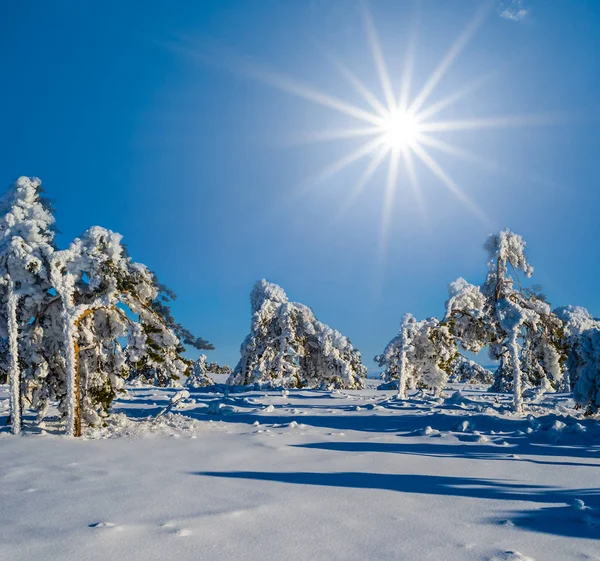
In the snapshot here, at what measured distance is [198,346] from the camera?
1179 centimetres

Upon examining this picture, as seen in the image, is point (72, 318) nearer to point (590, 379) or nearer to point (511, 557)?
point (511, 557)

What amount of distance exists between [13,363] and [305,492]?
312 inches

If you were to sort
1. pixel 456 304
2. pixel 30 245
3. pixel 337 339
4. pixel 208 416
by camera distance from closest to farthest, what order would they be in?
pixel 30 245, pixel 208 416, pixel 456 304, pixel 337 339

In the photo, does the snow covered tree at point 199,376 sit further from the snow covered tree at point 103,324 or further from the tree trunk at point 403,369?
Answer: the snow covered tree at point 103,324

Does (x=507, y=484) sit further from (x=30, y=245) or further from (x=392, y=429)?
(x=30, y=245)

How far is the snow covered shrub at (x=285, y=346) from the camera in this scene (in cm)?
2741

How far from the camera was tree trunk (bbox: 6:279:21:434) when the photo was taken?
9617 millimetres

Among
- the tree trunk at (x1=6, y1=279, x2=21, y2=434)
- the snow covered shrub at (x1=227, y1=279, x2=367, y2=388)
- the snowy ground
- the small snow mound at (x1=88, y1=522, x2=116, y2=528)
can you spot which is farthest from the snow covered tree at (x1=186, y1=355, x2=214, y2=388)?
the small snow mound at (x1=88, y1=522, x2=116, y2=528)

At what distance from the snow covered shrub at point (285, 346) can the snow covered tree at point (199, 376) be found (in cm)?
886

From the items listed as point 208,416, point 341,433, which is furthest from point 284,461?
point 208,416

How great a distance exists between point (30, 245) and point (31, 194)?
133 centimetres

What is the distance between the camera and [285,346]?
90.2 ft

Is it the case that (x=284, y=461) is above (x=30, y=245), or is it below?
below

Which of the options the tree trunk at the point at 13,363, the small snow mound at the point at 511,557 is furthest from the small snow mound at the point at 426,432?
the tree trunk at the point at 13,363
